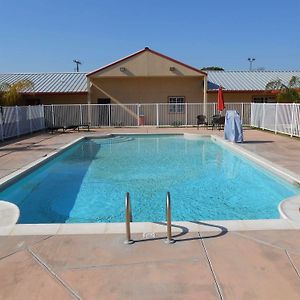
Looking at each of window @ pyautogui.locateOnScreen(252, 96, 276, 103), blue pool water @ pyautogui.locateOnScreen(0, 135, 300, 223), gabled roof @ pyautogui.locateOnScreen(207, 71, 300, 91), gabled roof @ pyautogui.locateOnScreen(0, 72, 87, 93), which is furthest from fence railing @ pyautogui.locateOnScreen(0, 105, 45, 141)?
window @ pyautogui.locateOnScreen(252, 96, 276, 103)

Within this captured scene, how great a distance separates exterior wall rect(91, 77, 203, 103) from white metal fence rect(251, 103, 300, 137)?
16.0 feet

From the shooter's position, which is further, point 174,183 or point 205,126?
point 205,126

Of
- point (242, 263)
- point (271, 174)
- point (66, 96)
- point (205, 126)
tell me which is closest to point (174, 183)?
point (271, 174)

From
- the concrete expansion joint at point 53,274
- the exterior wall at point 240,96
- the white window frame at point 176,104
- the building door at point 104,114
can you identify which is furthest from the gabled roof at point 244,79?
the concrete expansion joint at point 53,274

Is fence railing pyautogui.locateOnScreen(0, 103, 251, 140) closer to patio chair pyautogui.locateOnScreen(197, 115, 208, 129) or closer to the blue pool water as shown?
patio chair pyautogui.locateOnScreen(197, 115, 208, 129)

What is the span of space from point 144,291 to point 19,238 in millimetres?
2180

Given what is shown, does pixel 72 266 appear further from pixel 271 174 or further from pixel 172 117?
pixel 172 117

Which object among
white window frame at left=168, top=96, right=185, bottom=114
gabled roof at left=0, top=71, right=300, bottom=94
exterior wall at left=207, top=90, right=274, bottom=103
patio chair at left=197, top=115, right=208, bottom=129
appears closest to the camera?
patio chair at left=197, top=115, right=208, bottom=129

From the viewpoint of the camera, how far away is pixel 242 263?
3838 mm

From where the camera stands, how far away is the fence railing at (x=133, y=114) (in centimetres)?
2491

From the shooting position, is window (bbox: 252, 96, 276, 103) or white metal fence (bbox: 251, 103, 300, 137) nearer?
white metal fence (bbox: 251, 103, 300, 137)

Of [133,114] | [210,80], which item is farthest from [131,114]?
[210,80]

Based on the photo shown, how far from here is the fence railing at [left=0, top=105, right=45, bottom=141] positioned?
1696cm

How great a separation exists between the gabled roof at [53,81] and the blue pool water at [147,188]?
43.8 feet
